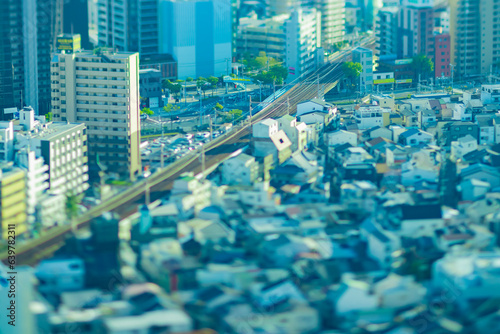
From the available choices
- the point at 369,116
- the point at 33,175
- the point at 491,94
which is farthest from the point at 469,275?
the point at 491,94

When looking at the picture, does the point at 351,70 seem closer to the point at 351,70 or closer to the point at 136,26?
the point at 351,70

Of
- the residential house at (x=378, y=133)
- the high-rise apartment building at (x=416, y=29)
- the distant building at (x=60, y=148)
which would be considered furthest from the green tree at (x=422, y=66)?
the distant building at (x=60, y=148)

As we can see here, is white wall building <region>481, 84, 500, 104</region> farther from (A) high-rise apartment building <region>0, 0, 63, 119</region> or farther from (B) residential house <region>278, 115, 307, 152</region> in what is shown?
(A) high-rise apartment building <region>0, 0, 63, 119</region>

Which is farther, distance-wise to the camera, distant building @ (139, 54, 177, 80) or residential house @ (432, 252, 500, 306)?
distant building @ (139, 54, 177, 80)

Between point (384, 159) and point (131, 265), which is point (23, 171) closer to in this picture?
point (131, 265)

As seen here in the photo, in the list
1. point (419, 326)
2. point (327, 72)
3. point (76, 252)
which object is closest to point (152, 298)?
point (76, 252)

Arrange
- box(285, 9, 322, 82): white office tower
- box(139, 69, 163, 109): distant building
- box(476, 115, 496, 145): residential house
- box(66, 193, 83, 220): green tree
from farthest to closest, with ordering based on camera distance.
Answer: box(285, 9, 322, 82): white office tower
box(139, 69, 163, 109): distant building
box(476, 115, 496, 145): residential house
box(66, 193, 83, 220): green tree

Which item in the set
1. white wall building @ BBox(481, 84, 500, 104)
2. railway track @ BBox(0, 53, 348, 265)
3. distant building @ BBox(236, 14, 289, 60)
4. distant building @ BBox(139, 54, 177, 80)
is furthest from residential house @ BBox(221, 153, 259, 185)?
distant building @ BBox(236, 14, 289, 60)

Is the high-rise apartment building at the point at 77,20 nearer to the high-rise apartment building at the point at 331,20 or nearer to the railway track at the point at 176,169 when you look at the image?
the railway track at the point at 176,169
